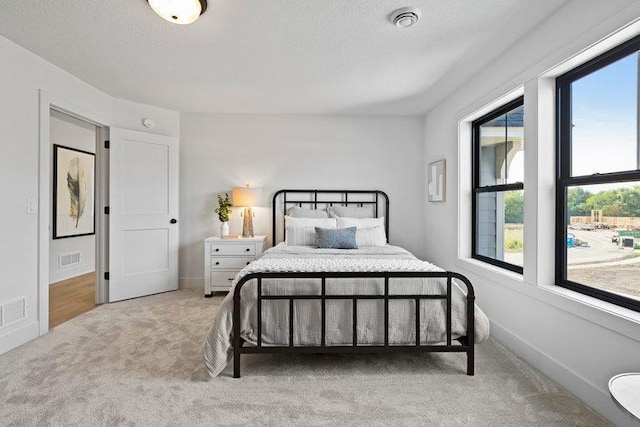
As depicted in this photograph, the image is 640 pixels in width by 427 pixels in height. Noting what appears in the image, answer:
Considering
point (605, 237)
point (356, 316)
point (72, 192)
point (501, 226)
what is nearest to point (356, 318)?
point (356, 316)

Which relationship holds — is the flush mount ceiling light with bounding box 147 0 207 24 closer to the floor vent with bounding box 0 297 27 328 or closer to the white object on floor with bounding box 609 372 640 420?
the floor vent with bounding box 0 297 27 328

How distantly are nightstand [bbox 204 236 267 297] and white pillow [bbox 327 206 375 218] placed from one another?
42.9 inches

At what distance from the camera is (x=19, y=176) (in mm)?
2641

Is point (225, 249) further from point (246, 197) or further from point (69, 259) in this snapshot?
point (69, 259)

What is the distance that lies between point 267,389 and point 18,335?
87.5 inches

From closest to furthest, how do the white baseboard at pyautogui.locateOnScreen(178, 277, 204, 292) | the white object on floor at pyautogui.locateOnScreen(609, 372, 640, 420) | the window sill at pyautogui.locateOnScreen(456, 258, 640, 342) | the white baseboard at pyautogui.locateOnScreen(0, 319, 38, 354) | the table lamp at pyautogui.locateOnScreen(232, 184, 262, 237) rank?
the white object on floor at pyautogui.locateOnScreen(609, 372, 640, 420), the window sill at pyautogui.locateOnScreen(456, 258, 640, 342), the white baseboard at pyautogui.locateOnScreen(0, 319, 38, 354), the table lamp at pyautogui.locateOnScreen(232, 184, 262, 237), the white baseboard at pyautogui.locateOnScreen(178, 277, 204, 292)

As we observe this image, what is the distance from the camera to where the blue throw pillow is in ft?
11.4

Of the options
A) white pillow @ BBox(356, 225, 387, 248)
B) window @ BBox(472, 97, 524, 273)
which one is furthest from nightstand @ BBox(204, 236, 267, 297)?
window @ BBox(472, 97, 524, 273)

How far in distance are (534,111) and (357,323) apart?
1941 millimetres

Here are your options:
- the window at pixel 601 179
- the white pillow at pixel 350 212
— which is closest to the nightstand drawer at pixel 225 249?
the white pillow at pixel 350 212

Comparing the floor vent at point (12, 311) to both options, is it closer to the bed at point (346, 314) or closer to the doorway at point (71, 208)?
the doorway at point (71, 208)

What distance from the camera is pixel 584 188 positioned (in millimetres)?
2043

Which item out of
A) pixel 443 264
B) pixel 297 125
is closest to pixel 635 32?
pixel 443 264

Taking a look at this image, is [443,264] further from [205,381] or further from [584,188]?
[205,381]
